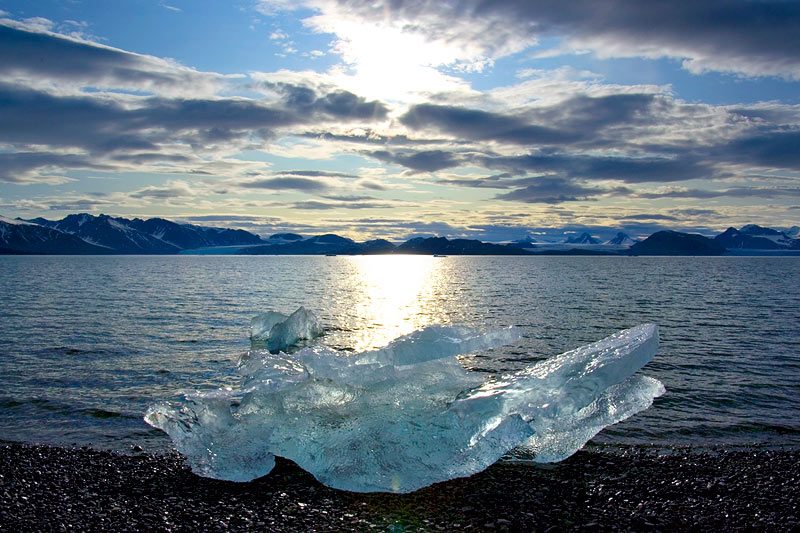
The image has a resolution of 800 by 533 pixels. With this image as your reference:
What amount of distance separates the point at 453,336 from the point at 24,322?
3908 centimetres

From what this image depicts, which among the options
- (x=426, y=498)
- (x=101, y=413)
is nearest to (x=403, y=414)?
(x=426, y=498)

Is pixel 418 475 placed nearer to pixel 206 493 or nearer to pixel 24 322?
pixel 206 493

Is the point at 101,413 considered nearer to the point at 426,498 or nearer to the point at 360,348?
the point at 426,498

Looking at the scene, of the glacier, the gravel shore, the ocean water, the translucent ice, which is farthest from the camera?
the translucent ice

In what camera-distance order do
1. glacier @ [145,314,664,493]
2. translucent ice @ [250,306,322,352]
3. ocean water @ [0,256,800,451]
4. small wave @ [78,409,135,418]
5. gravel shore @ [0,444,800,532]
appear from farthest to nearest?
translucent ice @ [250,306,322,352] < small wave @ [78,409,135,418] < ocean water @ [0,256,800,451] < glacier @ [145,314,664,493] < gravel shore @ [0,444,800,532]

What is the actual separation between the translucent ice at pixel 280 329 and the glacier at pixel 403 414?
1560cm

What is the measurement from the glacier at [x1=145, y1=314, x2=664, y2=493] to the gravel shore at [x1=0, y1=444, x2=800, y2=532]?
447mm

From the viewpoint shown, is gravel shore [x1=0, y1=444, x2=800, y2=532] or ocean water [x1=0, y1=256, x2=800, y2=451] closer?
gravel shore [x1=0, y1=444, x2=800, y2=532]

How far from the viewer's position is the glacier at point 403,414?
34.9 feet

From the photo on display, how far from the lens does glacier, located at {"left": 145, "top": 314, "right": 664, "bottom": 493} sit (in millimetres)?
10648

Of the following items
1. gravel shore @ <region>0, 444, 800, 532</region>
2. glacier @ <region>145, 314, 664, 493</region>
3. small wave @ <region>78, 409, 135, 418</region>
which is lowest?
small wave @ <region>78, 409, 135, 418</region>

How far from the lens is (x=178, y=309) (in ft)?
158

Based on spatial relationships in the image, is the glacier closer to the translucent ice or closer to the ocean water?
the ocean water

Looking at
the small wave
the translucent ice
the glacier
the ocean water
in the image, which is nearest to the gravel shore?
the glacier
